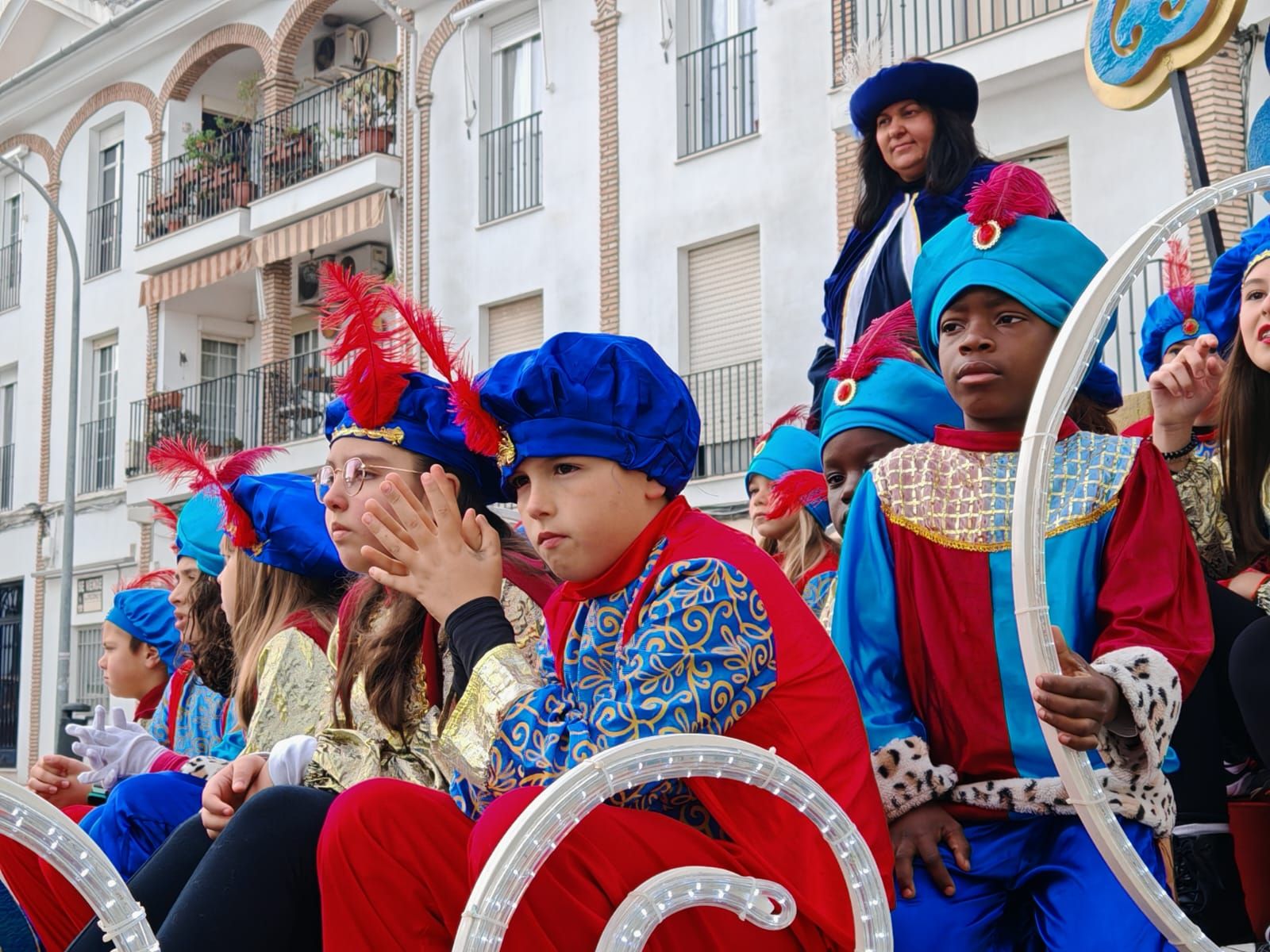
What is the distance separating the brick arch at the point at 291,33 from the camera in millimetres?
21609

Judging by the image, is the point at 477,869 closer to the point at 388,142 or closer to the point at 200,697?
the point at 200,697

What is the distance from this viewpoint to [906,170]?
4953mm

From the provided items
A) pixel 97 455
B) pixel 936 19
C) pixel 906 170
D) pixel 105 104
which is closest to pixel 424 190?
pixel 936 19

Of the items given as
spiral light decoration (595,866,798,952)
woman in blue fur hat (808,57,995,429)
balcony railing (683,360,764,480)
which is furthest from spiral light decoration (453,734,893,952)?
balcony railing (683,360,764,480)

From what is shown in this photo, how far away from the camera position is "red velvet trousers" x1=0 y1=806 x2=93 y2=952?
396 centimetres

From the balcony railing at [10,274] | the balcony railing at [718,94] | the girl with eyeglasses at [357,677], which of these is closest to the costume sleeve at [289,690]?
the girl with eyeglasses at [357,677]

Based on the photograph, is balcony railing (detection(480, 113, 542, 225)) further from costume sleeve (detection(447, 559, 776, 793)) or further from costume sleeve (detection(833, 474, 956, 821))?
costume sleeve (detection(447, 559, 776, 793))

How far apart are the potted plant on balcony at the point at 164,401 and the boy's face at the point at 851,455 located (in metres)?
20.5

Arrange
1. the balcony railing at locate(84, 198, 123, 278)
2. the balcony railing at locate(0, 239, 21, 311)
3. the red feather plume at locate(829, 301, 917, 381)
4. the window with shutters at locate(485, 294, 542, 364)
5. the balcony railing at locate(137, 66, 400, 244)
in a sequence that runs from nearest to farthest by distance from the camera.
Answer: the red feather plume at locate(829, 301, 917, 381), the window with shutters at locate(485, 294, 542, 364), the balcony railing at locate(137, 66, 400, 244), the balcony railing at locate(84, 198, 123, 278), the balcony railing at locate(0, 239, 21, 311)

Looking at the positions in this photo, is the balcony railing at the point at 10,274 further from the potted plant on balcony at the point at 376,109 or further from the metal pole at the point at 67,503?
the potted plant on balcony at the point at 376,109

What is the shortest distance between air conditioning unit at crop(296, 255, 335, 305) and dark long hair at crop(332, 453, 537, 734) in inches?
742

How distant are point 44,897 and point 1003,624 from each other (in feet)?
7.78

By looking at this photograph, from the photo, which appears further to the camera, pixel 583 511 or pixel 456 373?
pixel 456 373

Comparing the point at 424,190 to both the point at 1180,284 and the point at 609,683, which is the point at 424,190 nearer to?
the point at 1180,284
